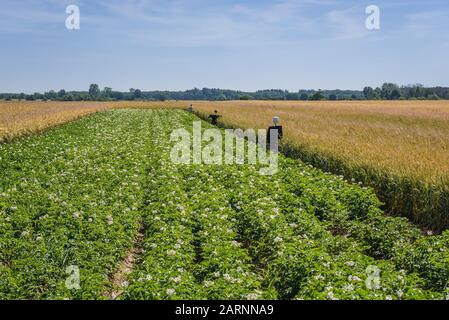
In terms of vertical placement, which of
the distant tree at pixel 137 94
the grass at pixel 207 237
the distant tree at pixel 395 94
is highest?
the distant tree at pixel 137 94

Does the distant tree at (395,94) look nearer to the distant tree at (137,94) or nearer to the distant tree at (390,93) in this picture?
the distant tree at (390,93)

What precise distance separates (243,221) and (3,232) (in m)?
4.50

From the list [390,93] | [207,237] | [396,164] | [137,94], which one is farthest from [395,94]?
[207,237]

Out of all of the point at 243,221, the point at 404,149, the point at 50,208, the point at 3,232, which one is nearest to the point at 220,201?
the point at 243,221

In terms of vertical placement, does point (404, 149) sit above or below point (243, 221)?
above

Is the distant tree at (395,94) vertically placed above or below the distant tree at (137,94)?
below

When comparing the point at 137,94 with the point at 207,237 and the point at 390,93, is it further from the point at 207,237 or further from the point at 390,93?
the point at 207,237

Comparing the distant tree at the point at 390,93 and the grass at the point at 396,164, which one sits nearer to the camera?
the grass at the point at 396,164

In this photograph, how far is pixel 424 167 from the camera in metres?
10.9

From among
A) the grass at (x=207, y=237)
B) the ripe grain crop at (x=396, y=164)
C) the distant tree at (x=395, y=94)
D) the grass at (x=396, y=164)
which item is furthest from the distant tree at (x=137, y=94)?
the grass at (x=207, y=237)

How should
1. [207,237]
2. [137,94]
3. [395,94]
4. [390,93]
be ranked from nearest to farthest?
[207,237] → [395,94] → [390,93] → [137,94]

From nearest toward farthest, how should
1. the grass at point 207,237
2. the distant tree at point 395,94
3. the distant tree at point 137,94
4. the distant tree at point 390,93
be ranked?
the grass at point 207,237 → the distant tree at point 395,94 → the distant tree at point 390,93 → the distant tree at point 137,94

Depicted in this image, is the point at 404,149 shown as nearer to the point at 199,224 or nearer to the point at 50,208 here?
the point at 199,224

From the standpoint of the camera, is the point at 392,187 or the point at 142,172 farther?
the point at 142,172
